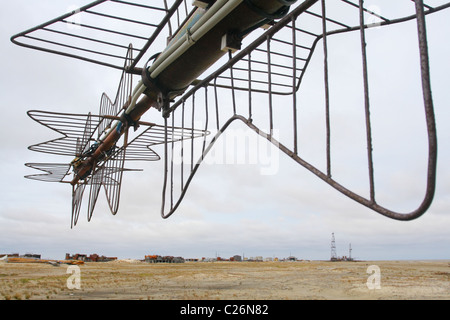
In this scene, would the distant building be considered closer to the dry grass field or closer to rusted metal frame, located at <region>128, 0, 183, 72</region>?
the dry grass field

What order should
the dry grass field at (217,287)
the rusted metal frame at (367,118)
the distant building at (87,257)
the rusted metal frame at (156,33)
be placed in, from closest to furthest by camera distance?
the rusted metal frame at (367,118)
the rusted metal frame at (156,33)
the dry grass field at (217,287)
the distant building at (87,257)

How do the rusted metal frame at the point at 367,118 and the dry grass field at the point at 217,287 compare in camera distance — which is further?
the dry grass field at the point at 217,287

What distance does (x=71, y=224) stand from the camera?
39.0 ft

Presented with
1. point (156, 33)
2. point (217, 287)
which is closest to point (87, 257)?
point (217, 287)

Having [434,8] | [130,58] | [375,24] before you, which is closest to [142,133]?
[130,58]

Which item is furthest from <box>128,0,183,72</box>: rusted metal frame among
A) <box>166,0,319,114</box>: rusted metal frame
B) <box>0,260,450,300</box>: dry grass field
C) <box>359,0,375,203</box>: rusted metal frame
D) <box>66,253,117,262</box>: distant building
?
<box>66,253,117,262</box>: distant building

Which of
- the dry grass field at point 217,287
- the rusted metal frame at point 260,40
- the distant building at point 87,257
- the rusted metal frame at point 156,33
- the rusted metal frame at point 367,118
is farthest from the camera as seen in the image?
the distant building at point 87,257

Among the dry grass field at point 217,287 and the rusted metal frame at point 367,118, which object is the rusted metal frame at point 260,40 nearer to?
the rusted metal frame at point 367,118

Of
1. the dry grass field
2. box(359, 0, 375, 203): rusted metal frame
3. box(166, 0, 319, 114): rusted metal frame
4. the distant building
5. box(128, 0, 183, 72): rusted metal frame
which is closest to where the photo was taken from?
box(359, 0, 375, 203): rusted metal frame

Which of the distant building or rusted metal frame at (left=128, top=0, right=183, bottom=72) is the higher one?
rusted metal frame at (left=128, top=0, right=183, bottom=72)

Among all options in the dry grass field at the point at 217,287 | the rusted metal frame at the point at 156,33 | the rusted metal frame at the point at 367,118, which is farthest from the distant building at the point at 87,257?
the rusted metal frame at the point at 367,118

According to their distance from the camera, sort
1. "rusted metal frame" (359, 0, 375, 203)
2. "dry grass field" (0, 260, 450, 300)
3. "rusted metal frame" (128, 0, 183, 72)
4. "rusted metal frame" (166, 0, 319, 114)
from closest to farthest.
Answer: "rusted metal frame" (359, 0, 375, 203), "rusted metal frame" (166, 0, 319, 114), "rusted metal frame" (128, 0, 183, 72), "dry grass field" (0, 260, 450, 300)

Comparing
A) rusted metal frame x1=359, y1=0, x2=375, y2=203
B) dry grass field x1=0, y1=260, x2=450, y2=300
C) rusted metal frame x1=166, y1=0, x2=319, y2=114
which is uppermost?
rusted metal frame x1=166, y1=0, x2=319, y2=114

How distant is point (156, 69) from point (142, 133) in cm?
333
